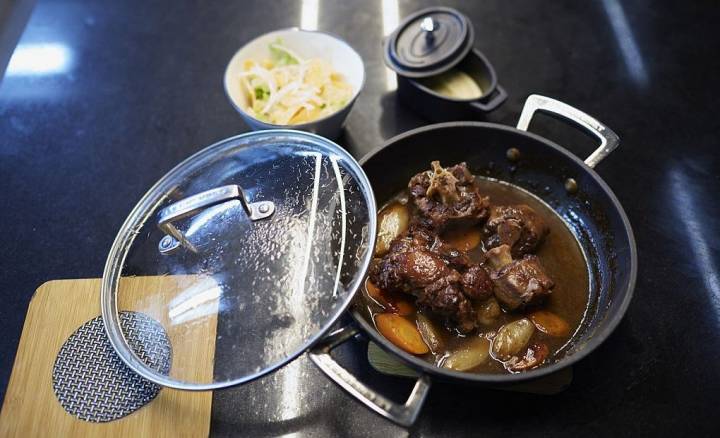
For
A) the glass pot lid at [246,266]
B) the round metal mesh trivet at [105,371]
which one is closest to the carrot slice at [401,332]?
the glass pot lid at [246,266]

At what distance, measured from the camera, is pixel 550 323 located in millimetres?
1800

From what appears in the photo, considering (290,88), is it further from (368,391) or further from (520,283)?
(368,391)

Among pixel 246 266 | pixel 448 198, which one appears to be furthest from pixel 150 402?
pixel 448 198

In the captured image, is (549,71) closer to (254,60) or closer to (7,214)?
(254,60)

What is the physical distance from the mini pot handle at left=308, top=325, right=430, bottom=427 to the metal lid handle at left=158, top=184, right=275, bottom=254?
0.45 meters

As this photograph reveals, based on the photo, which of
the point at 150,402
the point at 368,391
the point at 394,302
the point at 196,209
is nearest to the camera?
the point at 368,391

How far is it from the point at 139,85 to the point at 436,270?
1.98 metres

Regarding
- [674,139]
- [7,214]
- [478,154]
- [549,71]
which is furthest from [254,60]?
[674,139]

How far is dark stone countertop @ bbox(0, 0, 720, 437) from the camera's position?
1.79 metres

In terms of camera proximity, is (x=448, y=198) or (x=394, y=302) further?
(x=448, y=198)

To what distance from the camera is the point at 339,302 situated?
1511 mm

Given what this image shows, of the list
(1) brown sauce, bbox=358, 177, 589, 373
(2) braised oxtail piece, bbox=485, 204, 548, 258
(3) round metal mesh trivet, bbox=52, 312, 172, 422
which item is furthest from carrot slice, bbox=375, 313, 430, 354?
(3) round metal mesh trivet, bbox=52, 312, 172, 422

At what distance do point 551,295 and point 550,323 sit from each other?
0.41ft

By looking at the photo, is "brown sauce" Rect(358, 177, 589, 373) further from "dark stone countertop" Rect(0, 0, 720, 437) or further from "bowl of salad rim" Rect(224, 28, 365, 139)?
"bowl of salad rim" Rect(224, 28, 365, 139)
